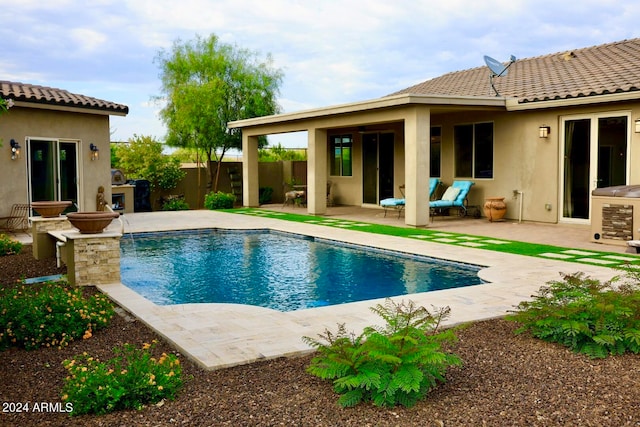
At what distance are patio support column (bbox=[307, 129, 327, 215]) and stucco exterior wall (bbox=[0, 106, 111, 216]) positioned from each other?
5.41m

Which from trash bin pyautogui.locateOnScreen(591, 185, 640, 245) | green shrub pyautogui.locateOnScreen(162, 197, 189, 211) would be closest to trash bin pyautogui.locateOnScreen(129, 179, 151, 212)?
green shrub pyautogui.locateOnScreen(162, 197, 189, 211)

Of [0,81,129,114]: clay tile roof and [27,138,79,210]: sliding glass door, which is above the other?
[0,81,129,114]: clay tile roof

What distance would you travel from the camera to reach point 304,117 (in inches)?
652

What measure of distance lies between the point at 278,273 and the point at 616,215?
231 inches

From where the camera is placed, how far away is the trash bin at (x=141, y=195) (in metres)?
19.3

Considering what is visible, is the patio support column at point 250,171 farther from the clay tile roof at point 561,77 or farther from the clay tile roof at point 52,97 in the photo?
the clay tile roof at point 52,97

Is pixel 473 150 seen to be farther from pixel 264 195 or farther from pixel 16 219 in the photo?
pixel 16 219

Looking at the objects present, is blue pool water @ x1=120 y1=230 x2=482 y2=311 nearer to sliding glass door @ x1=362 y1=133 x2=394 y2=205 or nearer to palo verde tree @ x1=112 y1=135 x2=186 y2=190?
sliding glass door @ x1=362 y1=133 x2=394 y2=205

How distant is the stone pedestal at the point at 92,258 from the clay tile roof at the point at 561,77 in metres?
9.42

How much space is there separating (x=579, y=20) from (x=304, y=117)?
897 cm

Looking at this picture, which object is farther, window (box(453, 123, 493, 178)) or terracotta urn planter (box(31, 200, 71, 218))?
window (box(453, 123, 493, 178))

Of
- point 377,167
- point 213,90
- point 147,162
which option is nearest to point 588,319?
point 377,167

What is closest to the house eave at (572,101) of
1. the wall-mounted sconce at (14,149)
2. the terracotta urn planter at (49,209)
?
the terracotta urn planter at (49,209)

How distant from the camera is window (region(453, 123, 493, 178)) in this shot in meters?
15.0
